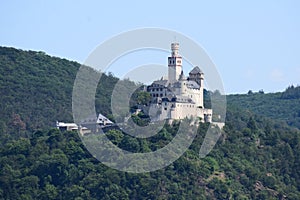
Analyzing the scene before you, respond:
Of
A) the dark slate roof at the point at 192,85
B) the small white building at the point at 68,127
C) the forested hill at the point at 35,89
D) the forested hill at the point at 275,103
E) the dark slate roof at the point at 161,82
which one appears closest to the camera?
the dark slate roof at the point at 192,85

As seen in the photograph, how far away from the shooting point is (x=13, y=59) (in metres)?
128

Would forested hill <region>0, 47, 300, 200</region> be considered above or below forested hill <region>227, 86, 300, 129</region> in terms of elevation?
below

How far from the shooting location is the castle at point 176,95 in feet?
281

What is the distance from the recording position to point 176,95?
3381 inches

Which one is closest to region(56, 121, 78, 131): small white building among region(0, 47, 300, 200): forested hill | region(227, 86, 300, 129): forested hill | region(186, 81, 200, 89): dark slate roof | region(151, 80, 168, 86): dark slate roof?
region(0, 47, 300, 200): forested hill

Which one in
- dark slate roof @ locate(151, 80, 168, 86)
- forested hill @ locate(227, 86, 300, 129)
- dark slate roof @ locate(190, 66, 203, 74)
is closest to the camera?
dark slate roof @ locate(151, 80, 168, 86)

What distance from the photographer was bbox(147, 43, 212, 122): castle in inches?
3371

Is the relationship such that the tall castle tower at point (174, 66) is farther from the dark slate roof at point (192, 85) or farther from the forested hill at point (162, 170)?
the forested hill at point (162, 170)

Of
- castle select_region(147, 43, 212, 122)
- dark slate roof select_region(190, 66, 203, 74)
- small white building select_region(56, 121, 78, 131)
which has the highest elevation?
dark slate roof select_region(190, 66, 203, 74)

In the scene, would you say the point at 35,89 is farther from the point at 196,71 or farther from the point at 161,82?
the point at 161,82

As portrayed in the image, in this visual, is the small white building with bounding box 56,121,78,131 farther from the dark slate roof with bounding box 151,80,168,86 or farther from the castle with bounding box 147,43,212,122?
the dark slate roof with bounding box 151,80,168,86

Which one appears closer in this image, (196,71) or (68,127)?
(196,71)

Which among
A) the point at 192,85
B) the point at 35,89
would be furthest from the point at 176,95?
the point at 35,89

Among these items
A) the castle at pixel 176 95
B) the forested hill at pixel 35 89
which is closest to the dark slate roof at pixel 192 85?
the castle at pixel 176 95
